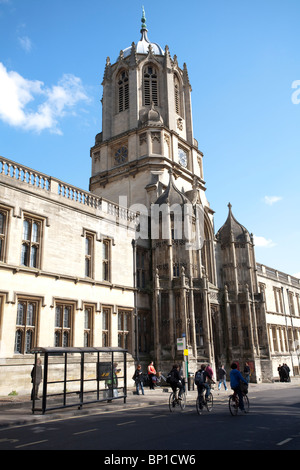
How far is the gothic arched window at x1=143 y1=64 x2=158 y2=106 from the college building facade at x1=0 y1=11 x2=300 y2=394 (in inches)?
3.6

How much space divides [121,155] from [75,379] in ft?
76.5

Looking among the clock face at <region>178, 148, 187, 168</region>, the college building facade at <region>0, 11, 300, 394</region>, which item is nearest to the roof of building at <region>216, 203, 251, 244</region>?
the college building facade at <region>0, 11, 300, 394</region>

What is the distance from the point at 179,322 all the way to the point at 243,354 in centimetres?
757

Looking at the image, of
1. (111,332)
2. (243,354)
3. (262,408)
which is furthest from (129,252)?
(262,408)

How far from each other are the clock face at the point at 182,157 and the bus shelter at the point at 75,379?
19160 millimetres

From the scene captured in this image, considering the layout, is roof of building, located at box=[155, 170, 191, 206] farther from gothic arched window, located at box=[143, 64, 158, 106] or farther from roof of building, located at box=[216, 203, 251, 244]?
gothic arched window, located at box=[143, 64, 158, 106]

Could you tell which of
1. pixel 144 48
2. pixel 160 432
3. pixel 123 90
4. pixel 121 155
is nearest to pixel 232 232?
pixel 121 155

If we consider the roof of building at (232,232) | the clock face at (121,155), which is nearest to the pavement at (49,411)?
the roof of building at (232,232)

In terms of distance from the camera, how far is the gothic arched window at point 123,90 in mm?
36531

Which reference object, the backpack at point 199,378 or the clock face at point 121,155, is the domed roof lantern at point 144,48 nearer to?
the clock face at point 121,155

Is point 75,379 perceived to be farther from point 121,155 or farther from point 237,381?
point 121,155

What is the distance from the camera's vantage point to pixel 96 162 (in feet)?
120

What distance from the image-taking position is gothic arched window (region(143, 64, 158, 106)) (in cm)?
3581
